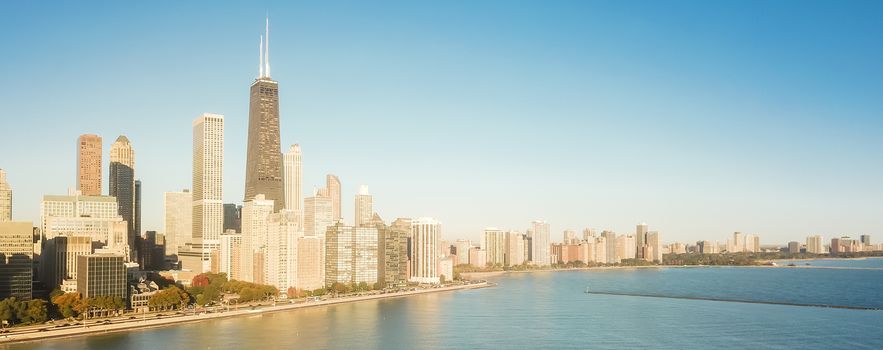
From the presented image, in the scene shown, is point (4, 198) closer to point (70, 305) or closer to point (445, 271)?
point (70, 305)

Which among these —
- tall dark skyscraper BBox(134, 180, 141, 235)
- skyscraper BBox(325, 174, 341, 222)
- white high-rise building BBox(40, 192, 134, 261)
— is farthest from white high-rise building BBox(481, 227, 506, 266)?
white high-rise building BBox(40, 192, 134, 261)

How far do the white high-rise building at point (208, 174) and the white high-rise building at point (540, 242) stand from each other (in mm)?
46563

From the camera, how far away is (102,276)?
4125 cm

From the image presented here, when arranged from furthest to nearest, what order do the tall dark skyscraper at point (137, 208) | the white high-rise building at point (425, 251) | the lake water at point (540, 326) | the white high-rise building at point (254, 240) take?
the tall dark skyscraper at point (137, 208)
the white high-rise building at point (425, 251)
the white high-rise building at point (254, 240)
the lake water at point (540, 326)

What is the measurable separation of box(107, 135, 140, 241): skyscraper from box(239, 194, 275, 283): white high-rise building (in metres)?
25.9

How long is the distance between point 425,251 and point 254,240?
17.4 m

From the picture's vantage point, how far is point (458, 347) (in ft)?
99.8

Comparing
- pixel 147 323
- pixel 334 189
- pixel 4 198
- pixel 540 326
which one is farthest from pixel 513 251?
pixel 147 323

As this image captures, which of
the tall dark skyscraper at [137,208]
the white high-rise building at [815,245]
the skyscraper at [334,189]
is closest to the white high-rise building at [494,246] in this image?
the skyscraper at [334,189]

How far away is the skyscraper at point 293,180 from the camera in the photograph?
3573 inches

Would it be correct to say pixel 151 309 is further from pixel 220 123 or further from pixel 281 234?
pixel 220 123

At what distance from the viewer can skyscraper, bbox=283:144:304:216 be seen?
90.8m

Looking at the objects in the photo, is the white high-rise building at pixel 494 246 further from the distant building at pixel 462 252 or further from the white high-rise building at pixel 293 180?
the white high-rise building at pixel 293 180

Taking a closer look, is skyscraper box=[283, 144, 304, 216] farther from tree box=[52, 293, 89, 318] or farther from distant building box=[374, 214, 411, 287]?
tree box=[52, 293, 89, 318]
